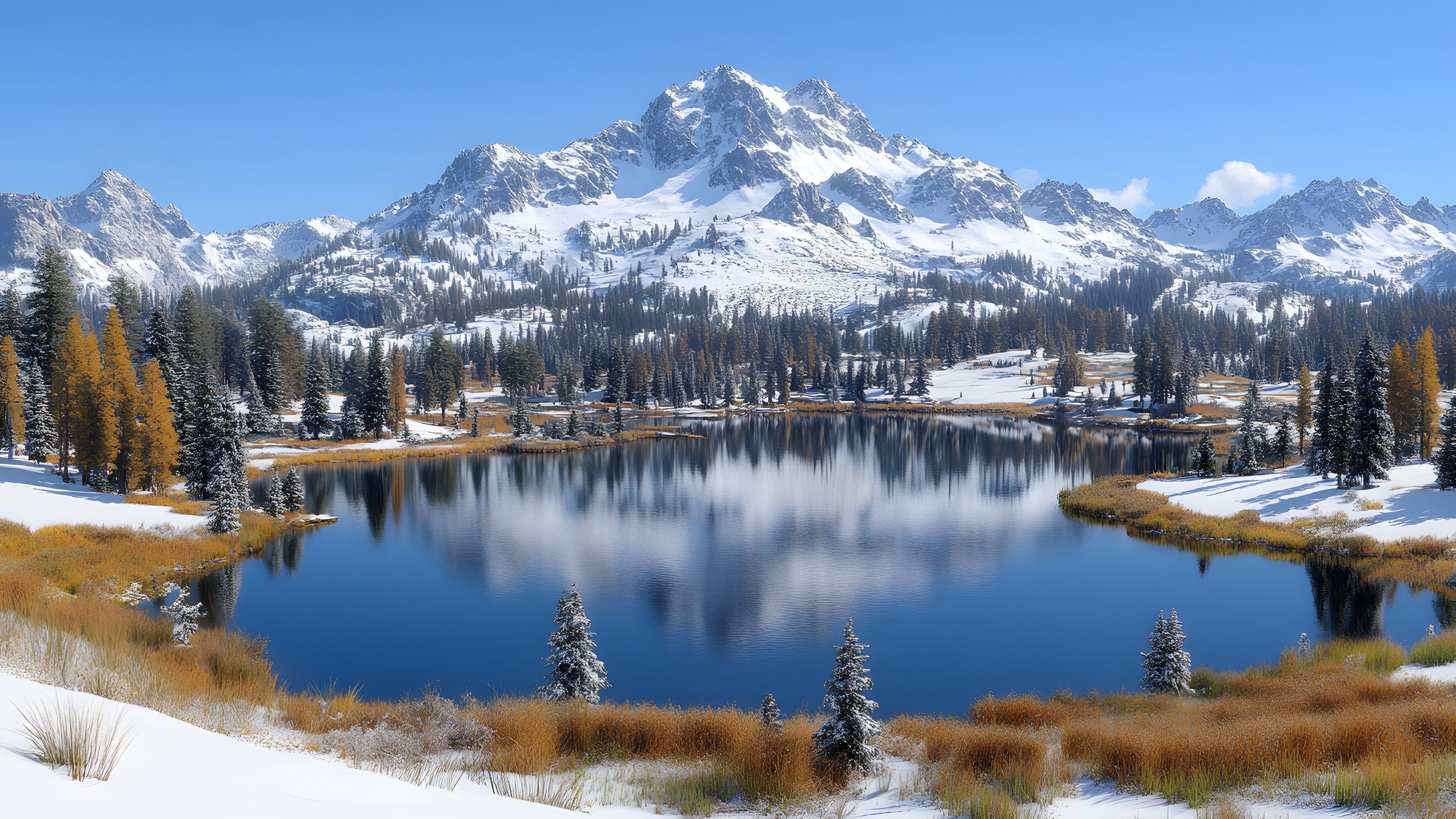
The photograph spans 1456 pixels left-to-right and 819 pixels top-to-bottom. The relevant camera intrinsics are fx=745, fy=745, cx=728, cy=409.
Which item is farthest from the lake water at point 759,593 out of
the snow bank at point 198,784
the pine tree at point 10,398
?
the pine tree at point 10,398

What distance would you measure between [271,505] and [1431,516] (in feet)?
213

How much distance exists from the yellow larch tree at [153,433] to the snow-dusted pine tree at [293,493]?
642 centimetres

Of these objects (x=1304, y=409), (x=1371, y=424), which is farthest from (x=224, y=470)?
(x=1304, y=409)

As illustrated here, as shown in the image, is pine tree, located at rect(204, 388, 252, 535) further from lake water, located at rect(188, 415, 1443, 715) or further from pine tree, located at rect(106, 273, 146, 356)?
pine tree, located at rect(106, 273, 146, 356)

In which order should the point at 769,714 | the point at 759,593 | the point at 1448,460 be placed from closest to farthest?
the point at 769,714
the point at 759,593
the point at 1448,460

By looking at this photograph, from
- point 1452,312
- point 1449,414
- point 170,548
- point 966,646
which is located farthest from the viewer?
point 1452,312

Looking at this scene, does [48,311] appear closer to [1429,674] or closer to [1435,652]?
[1429,674]

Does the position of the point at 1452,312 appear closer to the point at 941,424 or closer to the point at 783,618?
the point at 941,424

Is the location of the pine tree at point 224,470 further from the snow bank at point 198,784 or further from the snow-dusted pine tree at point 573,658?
the snow bank at point 198,784

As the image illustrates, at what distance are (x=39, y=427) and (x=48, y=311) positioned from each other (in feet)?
35.4

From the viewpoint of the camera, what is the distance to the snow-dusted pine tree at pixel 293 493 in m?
48.6

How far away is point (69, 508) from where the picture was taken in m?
36.7

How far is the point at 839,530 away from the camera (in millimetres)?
46656

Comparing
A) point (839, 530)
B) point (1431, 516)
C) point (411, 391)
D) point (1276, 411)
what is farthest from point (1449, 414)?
point (411, 391)
